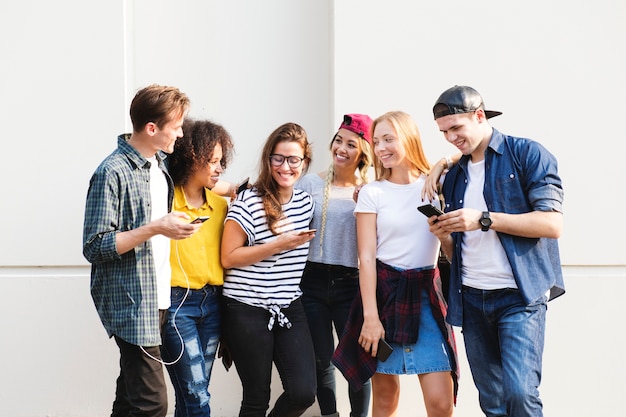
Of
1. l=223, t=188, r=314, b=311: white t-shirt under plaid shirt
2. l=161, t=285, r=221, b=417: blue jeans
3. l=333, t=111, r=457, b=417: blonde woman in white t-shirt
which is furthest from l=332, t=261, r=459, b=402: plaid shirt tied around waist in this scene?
l=161, t=285, r=221, b=417: blue jeans

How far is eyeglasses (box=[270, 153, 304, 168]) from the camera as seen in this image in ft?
12.3

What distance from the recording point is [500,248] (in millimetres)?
3166

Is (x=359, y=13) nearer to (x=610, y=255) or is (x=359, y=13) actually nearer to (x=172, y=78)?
(x=172, y=78)

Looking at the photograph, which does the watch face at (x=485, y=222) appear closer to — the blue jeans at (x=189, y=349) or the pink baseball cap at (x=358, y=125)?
the pink baseball cap at (x=358, y=125)

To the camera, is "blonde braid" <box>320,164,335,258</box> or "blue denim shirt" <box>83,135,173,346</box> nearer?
"blue denim shirt" <box>83,135,173,346</box>

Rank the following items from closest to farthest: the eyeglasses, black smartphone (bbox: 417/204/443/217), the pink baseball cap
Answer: black smartphone (bbox: 417/204/443/217) → the eyeglasses → the pink baseball cap

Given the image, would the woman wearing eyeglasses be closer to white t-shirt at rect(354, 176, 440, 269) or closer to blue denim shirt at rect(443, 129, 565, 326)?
white t-shirt at rect(354, 176, 440, 269)

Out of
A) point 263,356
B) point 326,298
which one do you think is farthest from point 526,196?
point 263,356

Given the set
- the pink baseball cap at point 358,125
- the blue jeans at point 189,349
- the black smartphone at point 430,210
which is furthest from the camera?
the pink baseball cap at point 358,125

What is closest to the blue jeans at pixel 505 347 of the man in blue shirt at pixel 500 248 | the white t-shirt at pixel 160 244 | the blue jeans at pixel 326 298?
the man in blue shirt at pixel 500 248

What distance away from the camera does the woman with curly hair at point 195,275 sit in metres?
3.45

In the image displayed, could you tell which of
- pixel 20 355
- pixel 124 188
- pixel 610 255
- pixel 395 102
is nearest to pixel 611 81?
pixel 610 255

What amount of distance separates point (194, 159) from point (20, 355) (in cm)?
201

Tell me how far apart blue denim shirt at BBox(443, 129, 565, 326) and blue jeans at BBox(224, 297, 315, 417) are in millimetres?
1150
